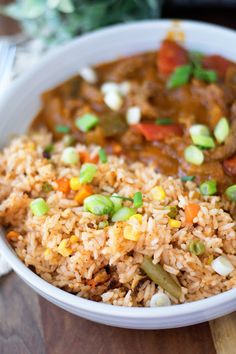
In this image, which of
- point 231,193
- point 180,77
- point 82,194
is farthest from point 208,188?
point 180,77

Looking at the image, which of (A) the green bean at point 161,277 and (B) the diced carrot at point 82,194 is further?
(B) the diced carrot at point 82,194

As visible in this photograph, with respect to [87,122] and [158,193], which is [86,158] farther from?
[158,193]

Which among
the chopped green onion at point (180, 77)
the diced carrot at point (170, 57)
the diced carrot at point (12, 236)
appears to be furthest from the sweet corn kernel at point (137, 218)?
the diced carrot at point (170, 57)

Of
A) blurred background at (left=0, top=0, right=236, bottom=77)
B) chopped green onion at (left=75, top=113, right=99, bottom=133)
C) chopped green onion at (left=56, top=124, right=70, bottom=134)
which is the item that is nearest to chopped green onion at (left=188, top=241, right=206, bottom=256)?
chopped green onion at (left=75, top=113, right=99, bottom=133)

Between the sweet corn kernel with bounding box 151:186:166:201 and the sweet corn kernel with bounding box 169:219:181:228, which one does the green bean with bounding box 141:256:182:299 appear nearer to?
the sweet corn kernel with bounding box 169:219:181:228

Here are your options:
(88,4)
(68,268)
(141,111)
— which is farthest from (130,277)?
(88,4)

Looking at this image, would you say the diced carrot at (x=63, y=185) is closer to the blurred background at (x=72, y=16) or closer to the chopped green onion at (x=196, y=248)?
the chopped green onion at (x=196, y=248)

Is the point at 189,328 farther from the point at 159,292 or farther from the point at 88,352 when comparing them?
the point at 88,352
